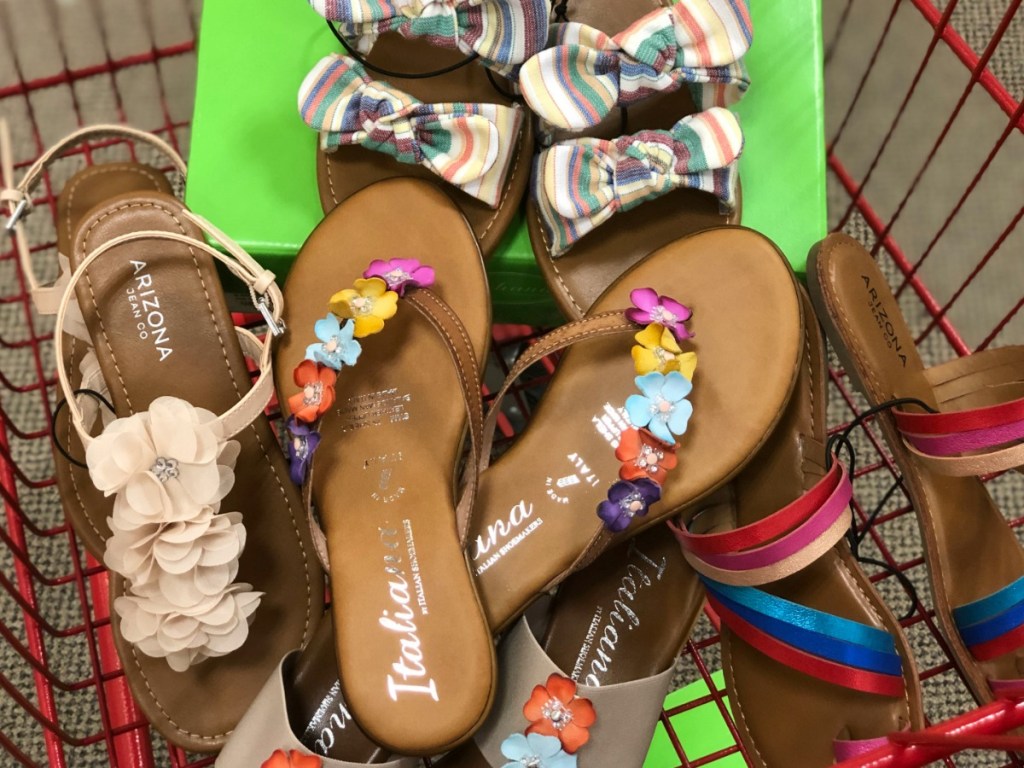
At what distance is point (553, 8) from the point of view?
2.55 ft

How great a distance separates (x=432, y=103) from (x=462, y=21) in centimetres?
8

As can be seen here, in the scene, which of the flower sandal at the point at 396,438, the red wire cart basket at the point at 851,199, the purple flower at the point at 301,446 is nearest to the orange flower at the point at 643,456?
the flower sandal at the point at 396,438

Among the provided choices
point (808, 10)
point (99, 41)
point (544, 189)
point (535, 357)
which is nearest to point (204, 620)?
point (535, 357)

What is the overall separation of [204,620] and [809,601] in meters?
0.42

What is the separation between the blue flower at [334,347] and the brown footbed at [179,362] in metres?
0.09

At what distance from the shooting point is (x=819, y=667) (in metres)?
0.68

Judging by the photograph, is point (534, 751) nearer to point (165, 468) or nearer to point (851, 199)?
point (165, 468)

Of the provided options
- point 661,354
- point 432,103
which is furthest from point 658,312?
Result: point 432,103

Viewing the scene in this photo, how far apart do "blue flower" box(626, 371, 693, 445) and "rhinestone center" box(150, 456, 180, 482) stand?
0.30 metres

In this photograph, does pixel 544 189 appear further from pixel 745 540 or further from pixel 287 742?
pixel 287 742

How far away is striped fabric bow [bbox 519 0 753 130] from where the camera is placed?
706 millimetres

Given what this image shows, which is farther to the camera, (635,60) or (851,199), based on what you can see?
(851,199)

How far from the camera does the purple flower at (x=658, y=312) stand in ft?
2.25

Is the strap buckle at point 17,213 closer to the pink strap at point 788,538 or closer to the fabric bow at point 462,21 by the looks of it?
the fabric bow at point 462,21
